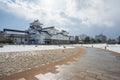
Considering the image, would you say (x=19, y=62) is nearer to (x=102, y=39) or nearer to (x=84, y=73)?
(x=84, y=73)

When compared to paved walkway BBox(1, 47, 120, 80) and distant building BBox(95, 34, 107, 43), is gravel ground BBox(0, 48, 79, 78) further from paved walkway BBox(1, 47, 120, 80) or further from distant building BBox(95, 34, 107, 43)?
distant building BBox(95, 34, 107, 43)

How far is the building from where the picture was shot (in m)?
44.7

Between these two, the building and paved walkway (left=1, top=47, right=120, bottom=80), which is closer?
paved walkway (left=1, top=47, right=120, bottom=80)

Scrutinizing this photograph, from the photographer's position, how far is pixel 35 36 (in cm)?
5122

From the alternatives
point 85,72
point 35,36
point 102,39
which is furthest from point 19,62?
point 102,39

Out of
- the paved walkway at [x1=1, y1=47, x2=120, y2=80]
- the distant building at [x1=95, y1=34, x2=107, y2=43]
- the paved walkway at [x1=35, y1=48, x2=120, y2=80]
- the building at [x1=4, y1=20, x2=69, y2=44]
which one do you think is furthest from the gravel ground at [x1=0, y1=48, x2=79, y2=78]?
the distant building at [x1=95, y1=34, x2=107, y2=43]

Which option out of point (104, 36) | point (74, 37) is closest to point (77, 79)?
point (74, 37)

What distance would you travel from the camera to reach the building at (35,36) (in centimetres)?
4468

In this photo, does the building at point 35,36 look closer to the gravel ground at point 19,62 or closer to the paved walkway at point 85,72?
the gravel ground at point 19,62

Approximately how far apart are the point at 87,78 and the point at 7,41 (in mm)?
41294

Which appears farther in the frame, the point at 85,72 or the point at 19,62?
the point at 19,62

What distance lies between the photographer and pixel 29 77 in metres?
5.05

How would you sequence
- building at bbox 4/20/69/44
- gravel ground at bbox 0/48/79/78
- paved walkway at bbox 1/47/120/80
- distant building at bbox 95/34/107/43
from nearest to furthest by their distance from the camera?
1. paved walkway at bbox 1/47/120/80
2. gravel ground at bbox 0/48/79/78
3. building at bbox 4/20/69/44
4. distant building at bbox 95/34/107/43

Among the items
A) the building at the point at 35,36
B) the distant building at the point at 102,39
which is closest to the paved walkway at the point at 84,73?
the building at the point at 35,36
